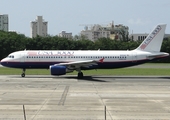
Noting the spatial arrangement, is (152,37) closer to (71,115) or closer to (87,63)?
(87,63)

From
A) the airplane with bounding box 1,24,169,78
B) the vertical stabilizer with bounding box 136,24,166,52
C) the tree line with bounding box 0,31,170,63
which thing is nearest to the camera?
the airplane with bounding box 1,24,169,78

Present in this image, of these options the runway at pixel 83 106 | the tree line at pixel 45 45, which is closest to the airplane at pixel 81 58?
the runway at pixel 83 106

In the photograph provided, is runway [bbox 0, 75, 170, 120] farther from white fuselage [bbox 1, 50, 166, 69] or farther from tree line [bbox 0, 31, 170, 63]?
tree line [bbox 0, 31, 170, 63]

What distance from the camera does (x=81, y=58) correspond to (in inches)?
1594

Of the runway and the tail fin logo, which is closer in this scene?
the runway

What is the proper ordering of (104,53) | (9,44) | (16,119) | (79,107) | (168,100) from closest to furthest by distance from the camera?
1. (16,119)
2. (79,107)
3. (168,100)
4. (104,53)
5. (9,44)

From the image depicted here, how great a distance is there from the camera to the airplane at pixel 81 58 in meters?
39.6

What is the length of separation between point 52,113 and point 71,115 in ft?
3.40

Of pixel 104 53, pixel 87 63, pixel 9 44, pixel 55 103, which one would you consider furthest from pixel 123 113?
pixel 9 44

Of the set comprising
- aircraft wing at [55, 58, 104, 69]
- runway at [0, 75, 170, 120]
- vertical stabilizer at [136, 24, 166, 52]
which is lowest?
runway at [0, 75, 170, 120]

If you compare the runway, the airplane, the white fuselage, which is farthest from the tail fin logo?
the runway

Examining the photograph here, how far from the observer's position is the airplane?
39625mm

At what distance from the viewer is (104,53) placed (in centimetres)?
4097

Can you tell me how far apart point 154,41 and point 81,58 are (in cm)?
888
